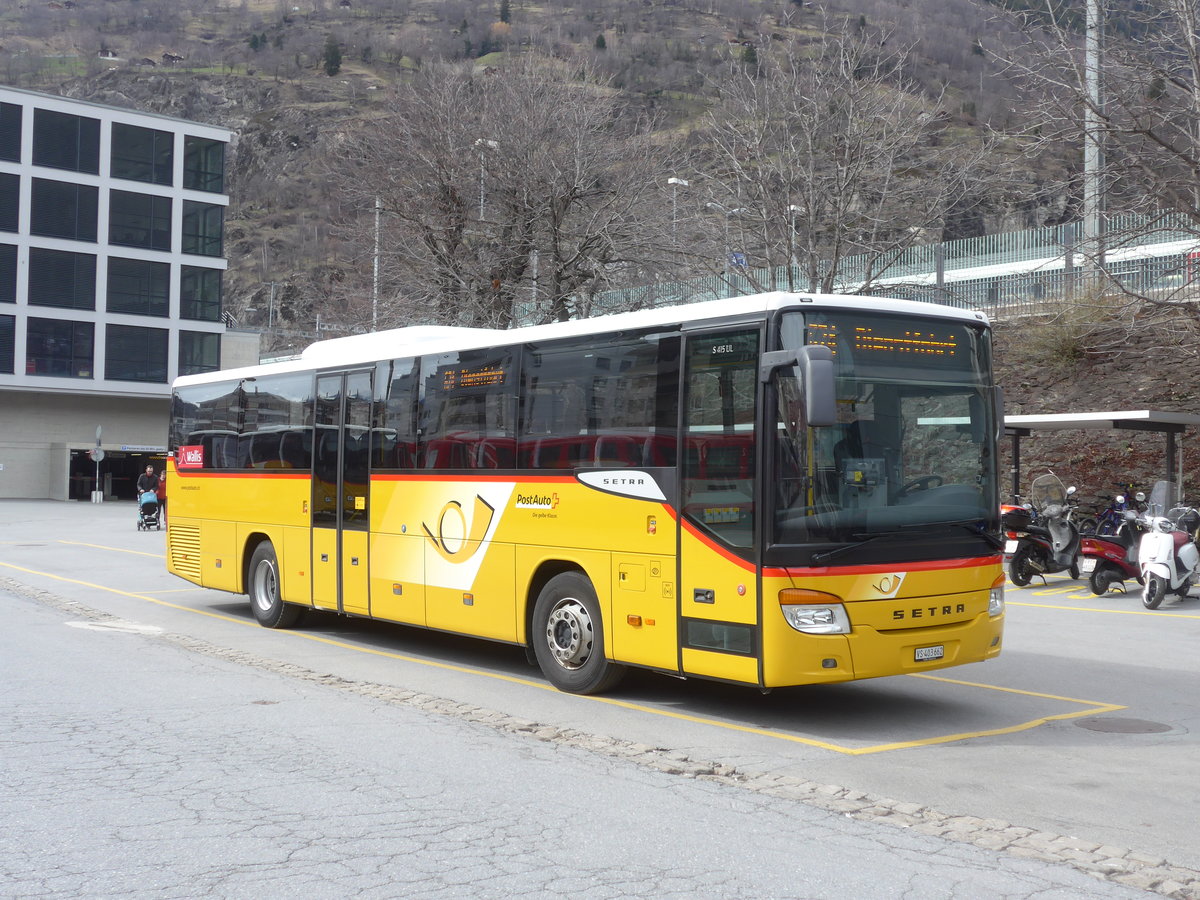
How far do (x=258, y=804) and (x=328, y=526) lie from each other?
6.86m

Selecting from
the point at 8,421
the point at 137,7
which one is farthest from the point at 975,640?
the point at 137,7

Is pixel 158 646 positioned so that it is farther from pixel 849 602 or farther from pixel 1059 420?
pixel 1059 420

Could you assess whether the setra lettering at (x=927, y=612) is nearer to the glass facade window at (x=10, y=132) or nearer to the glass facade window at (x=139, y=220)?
the glass facade window at (x=10, y=132)

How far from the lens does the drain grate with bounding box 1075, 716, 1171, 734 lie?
8555mm

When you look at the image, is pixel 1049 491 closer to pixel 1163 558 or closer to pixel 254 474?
pixel 1163 558

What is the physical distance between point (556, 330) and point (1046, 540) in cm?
1141

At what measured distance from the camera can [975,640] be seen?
9031 mm

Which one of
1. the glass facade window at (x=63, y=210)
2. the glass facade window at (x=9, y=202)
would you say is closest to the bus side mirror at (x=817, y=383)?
the glass facade window at (x=9, y=202)

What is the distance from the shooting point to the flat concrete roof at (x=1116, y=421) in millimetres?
18250

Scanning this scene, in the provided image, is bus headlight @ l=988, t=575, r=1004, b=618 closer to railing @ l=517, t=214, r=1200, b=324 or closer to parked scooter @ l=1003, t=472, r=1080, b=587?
parked scooter @ l=1003, t=472, r=1080, b=587

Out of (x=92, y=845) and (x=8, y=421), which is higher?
(x=8, y=421)

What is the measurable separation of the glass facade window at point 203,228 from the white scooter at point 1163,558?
182ft

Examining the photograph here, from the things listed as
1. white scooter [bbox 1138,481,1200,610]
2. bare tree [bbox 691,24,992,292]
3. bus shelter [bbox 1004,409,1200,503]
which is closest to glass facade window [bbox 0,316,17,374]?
bare tree [bbox 691,24,992,292]

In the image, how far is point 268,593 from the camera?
563 inches
